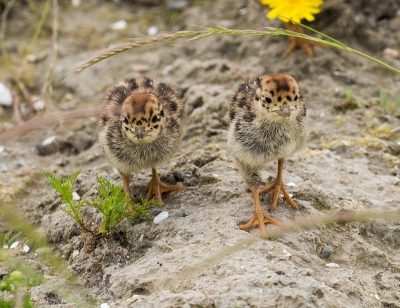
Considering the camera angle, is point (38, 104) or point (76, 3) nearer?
point (38, 104)

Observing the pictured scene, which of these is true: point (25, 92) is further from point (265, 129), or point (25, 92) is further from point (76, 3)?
point (265, 129)

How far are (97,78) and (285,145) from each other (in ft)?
10.5

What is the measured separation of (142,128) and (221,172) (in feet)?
2.90

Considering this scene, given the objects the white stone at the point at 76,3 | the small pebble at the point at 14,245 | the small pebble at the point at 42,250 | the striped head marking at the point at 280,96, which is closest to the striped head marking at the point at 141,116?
the striped head marking at the point at 280,96

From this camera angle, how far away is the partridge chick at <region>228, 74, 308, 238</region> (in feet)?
12.2

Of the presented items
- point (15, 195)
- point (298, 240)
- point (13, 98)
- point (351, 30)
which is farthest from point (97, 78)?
point (298, 240)

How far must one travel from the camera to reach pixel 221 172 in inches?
179

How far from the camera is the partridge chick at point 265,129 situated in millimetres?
3711

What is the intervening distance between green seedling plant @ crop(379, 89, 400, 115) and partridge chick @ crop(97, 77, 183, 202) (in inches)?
77.6

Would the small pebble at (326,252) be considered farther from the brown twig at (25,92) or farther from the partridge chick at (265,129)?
the brown twig at (25,92)

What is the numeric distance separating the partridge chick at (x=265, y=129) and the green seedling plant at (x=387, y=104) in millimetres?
1529

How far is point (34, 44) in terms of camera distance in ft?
23.0

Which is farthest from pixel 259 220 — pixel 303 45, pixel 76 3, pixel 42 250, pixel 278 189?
pixel 76 3

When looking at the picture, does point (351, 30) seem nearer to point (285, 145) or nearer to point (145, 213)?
point (285, 145)
